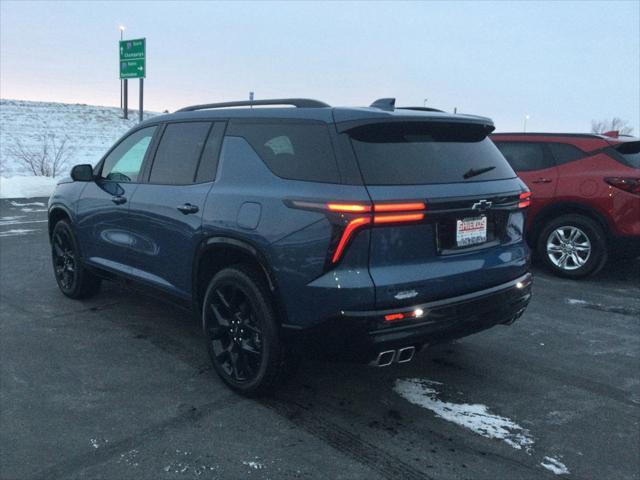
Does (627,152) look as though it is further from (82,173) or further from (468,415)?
(82,173)

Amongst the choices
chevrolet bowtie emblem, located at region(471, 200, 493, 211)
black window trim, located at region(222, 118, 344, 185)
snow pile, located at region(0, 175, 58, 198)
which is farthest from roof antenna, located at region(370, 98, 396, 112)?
snow pile, located at region(0, 175, 58, 198)

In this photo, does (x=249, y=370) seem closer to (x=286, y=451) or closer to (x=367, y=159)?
(x=286, y=451)

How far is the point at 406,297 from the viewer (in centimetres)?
288

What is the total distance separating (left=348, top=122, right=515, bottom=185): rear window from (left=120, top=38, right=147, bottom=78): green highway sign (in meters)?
22.7

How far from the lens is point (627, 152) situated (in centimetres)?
639

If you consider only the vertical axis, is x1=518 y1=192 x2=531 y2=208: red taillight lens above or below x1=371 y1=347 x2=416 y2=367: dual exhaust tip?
above

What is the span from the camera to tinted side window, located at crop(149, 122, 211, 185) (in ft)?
12.8

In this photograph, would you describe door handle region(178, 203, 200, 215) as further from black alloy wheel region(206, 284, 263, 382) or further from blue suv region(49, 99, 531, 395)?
black alloy wheel region(206, 284, 263, 382)

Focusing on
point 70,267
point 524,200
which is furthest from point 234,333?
point 70,267

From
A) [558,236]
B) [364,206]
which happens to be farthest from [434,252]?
[558,236]

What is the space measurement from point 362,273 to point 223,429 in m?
1.20

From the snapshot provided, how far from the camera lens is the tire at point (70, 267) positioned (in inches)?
215

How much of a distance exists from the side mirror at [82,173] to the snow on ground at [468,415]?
10.5ft

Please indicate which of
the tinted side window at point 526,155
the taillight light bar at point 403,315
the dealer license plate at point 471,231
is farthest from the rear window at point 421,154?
the tinted side window at point 526,155
